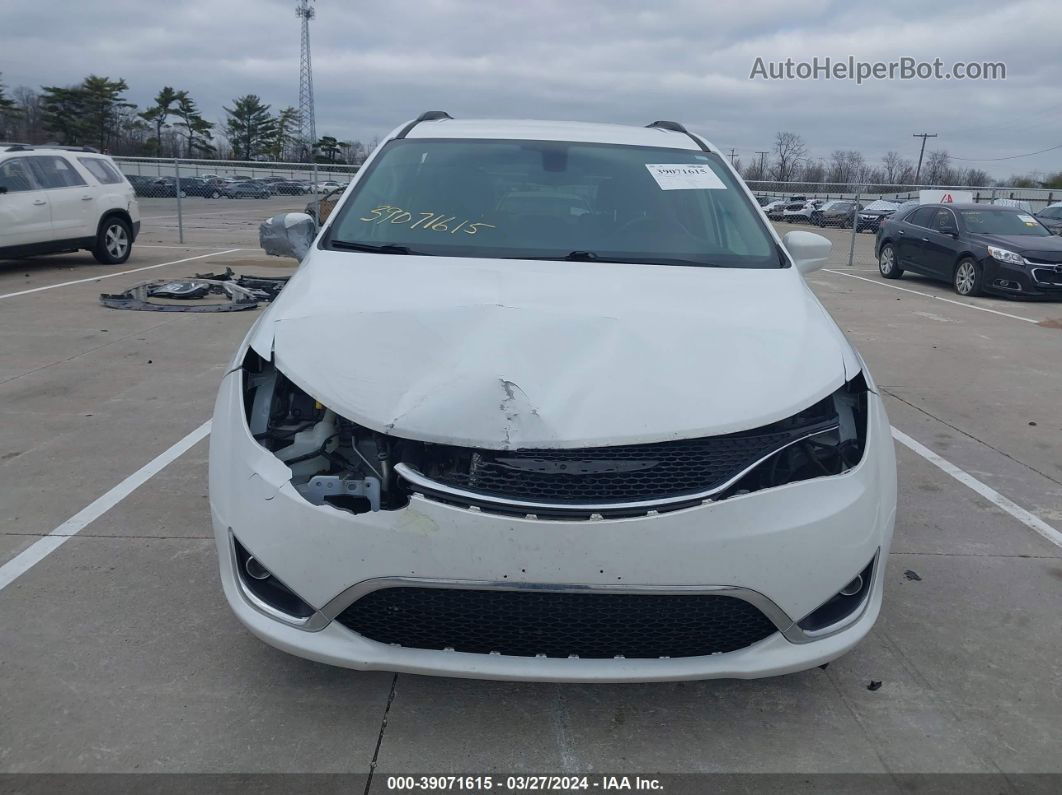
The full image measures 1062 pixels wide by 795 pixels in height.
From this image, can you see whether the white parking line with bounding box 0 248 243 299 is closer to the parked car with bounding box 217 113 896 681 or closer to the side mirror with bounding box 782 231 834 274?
the parked car with bounding box 217 113 896 681

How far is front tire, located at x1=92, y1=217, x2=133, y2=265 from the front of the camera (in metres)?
12.8

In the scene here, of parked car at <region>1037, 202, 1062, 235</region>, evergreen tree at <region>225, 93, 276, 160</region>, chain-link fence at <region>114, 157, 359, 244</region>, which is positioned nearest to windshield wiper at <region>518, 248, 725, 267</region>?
chain-link fence at <region>114, 157, 359, 244</region>

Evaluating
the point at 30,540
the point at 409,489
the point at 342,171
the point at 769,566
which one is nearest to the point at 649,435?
the point at 769,566

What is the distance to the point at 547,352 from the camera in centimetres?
254

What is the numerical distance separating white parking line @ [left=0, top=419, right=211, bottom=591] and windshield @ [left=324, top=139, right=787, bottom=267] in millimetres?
1710

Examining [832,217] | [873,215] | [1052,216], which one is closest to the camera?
[1052,216]

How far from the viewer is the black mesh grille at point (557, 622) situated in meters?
2.29

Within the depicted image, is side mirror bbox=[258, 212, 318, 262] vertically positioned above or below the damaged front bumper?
above

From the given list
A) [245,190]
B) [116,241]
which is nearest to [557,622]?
[116,241]

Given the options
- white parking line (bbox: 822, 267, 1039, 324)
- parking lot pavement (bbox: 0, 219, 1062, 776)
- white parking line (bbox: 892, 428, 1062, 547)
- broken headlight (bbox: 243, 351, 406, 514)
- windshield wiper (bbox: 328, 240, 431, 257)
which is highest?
windshield wiper (bbox: 328, 240, 431, 257)

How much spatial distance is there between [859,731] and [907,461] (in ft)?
9.39

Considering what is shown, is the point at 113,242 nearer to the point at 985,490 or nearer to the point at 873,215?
the point at 985,490

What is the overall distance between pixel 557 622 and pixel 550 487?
0.36m

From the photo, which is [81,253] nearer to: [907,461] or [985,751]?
[907,461]
